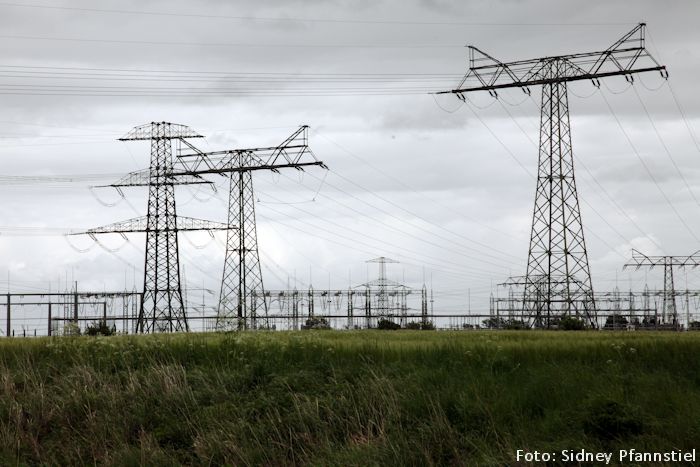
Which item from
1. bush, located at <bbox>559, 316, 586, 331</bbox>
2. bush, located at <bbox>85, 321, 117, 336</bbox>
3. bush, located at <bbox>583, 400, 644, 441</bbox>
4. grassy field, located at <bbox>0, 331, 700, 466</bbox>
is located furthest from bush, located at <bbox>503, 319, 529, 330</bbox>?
bush, located at <bbox>583, 400, 644, 441</bbox>

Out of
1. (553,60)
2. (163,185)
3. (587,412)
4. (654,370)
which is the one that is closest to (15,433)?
(587,412)

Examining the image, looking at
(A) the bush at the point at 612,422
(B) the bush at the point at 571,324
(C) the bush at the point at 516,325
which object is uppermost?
(B) the bush at the point at 571,324

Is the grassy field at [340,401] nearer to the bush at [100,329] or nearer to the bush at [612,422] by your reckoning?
the bush at [612,422]

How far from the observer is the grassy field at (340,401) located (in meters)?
17.7

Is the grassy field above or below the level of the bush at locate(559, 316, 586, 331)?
below

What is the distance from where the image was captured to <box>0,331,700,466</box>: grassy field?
17672 mm

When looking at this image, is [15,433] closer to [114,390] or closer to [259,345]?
[114,390]

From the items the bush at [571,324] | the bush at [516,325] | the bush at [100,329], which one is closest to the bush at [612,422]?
the bush at [100,329]

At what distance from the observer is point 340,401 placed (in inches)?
808

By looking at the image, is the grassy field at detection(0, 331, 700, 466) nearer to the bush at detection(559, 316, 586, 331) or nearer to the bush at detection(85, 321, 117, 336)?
the bush at detection(85, 321, 117, 336)

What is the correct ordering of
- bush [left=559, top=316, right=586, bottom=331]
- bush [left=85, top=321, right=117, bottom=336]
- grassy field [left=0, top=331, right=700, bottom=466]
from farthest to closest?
bush [left=559, top=316, right=586, bottom=331] → bush [left=85, top=321, right=117, bottom=336] → grassy field [left=0, top=331, right=700, bottom=466]

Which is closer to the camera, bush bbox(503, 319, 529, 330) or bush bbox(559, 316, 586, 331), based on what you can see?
bush bbox(559, 316, 586, 331)

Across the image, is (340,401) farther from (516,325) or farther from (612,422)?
(516,325)

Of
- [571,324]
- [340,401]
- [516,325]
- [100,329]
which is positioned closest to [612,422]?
[340,401]
